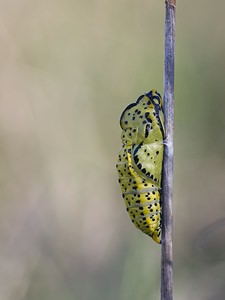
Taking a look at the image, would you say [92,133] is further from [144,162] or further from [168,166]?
[168,166]

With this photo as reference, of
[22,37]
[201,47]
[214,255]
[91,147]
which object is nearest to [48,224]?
[91,147]

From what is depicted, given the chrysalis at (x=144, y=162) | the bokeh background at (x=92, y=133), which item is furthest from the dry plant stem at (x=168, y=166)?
the bokeh background at (x=92, y=133)

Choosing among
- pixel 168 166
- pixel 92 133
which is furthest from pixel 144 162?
pixel 92 133

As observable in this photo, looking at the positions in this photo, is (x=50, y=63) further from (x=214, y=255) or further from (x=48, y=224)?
(x=214, y=255)


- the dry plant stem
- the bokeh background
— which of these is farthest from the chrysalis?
the bokeh background

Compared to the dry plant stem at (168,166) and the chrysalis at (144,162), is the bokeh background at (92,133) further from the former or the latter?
the dry plant stem at (168,166)

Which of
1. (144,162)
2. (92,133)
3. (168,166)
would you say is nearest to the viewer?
(168,166)

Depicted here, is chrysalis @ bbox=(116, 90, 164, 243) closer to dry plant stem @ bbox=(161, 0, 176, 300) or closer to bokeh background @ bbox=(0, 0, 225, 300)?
dry plant stem @ bbox=(161, 0, 176, 300)
